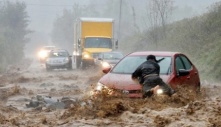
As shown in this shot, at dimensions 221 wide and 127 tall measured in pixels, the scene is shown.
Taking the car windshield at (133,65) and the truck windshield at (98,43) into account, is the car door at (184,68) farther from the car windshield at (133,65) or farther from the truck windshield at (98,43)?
the truck windshield at (98,43)

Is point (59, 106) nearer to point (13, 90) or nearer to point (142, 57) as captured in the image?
point (142, 57)

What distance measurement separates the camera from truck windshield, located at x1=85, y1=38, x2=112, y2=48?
108 ft

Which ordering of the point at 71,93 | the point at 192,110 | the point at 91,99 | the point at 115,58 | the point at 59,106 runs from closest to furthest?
the point at 192,110 → the point at 91,99 → the point at 59,106 → the point at 71,93 → the point at 115,58

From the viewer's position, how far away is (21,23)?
6962 cm

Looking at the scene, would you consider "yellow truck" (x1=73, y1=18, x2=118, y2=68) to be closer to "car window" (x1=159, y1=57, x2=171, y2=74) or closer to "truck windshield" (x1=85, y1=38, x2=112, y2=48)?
"truck windshield" (x1=85, y1=38, x2=112, y2=48)

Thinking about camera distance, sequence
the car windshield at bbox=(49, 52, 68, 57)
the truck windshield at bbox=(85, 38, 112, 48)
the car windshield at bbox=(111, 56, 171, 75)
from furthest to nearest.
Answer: the car windshield at bbox=(49, 52, 68, 57) < the truck windshield at bbox=(85, 38, 112, 48) < the car windshield at bbox=(111, 56, 171, 75)

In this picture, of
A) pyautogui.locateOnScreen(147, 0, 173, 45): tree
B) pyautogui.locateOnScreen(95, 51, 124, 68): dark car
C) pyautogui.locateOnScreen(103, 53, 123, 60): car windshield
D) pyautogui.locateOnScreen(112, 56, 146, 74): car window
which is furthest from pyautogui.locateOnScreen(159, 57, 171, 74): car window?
pyautogui.locateOnScreen(147, 0, 173, 45): tree

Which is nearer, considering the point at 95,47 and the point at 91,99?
the point at 91,99

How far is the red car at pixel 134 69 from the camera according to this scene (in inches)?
413

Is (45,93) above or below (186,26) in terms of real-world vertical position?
below

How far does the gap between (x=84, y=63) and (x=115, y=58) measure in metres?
6.28

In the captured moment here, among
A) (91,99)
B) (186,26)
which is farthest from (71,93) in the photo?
(186,26)

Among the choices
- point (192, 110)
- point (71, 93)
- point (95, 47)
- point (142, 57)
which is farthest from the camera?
point (95, 47)

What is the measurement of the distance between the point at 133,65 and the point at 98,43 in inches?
830
